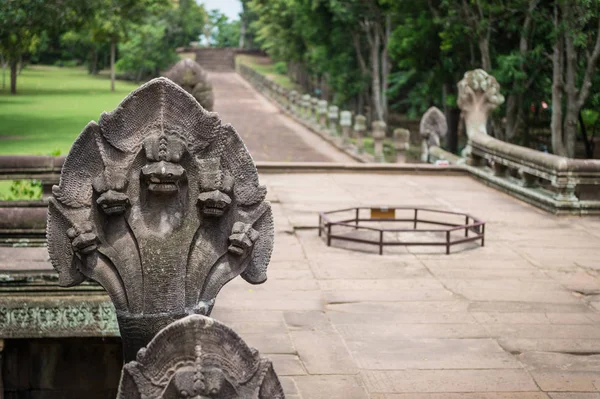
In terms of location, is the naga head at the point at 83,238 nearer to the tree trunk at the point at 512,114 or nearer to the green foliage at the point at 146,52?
the tree trunk at the point at 512,114

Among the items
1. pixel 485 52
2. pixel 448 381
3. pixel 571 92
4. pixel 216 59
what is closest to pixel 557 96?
pixel 571 92

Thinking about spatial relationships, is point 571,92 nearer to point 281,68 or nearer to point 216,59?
point 281,68

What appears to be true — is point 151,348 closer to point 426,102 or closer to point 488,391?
point 488,391

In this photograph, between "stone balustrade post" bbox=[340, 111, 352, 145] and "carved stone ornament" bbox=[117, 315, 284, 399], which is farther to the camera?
"stone balustrade post" bbox=[340, 111, 352, 145]

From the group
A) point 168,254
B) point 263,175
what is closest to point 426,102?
Answer: point 263,175

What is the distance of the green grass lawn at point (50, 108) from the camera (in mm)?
27777

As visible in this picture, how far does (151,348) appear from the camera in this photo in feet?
12.4

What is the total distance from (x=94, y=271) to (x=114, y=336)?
2.28 m

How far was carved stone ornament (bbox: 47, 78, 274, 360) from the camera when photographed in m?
4.82

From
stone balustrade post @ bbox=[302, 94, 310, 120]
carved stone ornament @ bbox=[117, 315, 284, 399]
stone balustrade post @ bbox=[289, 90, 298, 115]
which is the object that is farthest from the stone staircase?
carved stone ornament @ bbox=[117, 315, 284, 399]

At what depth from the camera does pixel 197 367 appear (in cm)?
361

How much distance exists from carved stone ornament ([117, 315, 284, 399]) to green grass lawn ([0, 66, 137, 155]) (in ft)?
38.6

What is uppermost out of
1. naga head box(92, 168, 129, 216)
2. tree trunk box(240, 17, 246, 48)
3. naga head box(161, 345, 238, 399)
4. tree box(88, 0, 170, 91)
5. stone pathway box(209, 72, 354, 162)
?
tree trunk box(240, 17, 246, 48)

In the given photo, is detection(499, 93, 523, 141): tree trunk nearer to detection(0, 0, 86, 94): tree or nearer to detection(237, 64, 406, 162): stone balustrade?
detection(237, 64, 406, 162): stone balustrade
